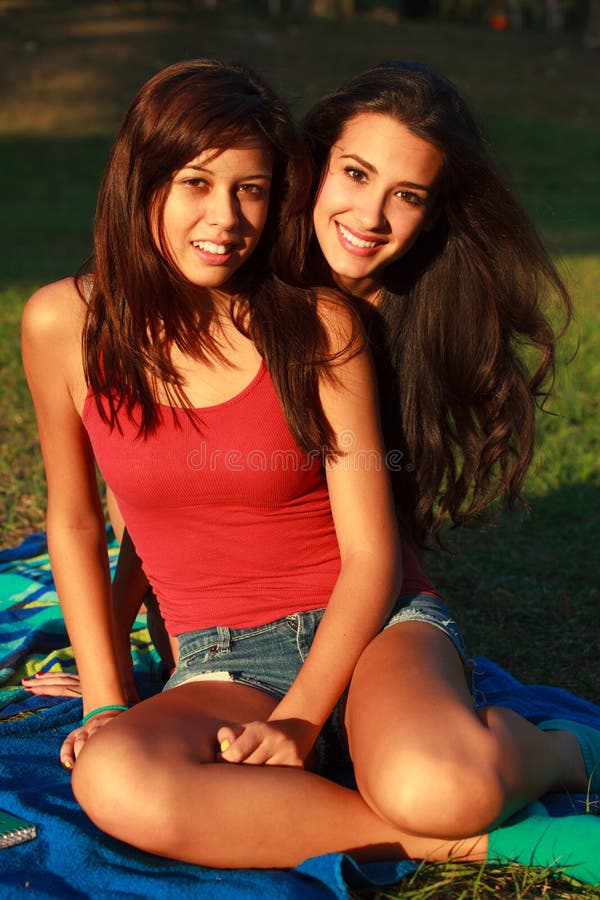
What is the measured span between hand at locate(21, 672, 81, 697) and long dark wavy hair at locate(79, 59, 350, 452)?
971mm

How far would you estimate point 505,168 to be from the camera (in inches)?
Result: 129

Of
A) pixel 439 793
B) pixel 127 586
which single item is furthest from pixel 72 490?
pixel 439 793

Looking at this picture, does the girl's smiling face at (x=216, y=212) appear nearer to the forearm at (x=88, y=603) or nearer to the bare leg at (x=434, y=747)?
the forearm at (x=88, y=603)

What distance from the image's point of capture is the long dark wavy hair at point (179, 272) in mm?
2633

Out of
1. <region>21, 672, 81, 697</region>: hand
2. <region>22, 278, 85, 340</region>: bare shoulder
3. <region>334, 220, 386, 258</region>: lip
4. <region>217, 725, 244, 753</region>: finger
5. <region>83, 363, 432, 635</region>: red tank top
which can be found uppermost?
<region>334, 220, 386, 258</region>: lip

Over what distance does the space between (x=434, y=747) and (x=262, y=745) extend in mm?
373

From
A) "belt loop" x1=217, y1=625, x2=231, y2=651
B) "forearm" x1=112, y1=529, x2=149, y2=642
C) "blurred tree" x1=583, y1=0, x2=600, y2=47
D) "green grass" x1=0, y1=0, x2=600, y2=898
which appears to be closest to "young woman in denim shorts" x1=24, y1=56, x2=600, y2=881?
"belt loop" x1=217, y1=625, x2=231, y2=651

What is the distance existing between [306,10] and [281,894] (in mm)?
33942

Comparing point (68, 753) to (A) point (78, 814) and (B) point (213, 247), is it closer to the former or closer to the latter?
(A) point (78, 814)

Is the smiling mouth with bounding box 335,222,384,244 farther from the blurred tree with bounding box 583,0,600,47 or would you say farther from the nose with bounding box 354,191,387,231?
the blurred tree with bounding box 583,0,600,47

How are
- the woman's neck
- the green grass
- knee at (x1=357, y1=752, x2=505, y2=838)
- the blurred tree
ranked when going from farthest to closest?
the blurred tree → the green grass → the woman's neck → knee at (x1=357, y1=752, x2=505, y2=838)

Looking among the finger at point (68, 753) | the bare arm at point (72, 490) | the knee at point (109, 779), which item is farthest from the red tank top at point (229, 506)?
the knee at point (109, 779)

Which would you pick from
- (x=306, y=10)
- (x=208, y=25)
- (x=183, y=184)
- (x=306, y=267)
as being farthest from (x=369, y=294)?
(x=306, y=10)

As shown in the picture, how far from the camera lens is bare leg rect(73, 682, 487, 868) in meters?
2.36
